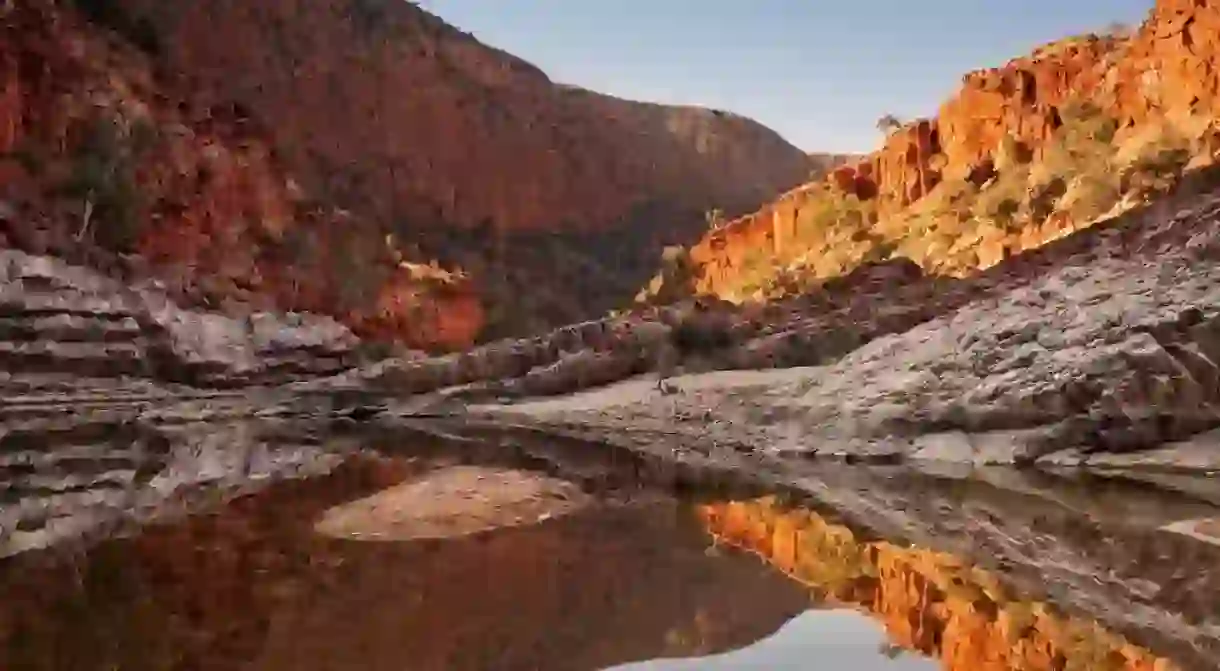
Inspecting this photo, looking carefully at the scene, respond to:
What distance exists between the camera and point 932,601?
4152 millimetres

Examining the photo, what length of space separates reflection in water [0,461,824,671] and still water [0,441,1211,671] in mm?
12

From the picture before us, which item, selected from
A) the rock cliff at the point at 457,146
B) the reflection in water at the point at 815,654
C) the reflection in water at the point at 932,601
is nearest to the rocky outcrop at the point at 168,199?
the rock cliff at the point at 457,146

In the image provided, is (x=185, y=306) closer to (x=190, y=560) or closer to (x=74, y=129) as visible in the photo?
(x=74, y=129)

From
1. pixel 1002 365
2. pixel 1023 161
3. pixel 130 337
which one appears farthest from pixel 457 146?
pixel 1002 365

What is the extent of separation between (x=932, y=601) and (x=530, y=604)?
1.48m

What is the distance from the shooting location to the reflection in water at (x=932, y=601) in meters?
3.32

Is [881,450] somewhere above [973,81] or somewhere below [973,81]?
below

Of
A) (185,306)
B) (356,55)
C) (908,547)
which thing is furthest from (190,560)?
(356,55)

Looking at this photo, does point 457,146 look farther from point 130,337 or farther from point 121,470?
point 121,470

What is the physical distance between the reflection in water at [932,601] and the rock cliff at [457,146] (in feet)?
104

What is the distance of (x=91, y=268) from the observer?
719 inches

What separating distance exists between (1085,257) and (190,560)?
8.88 meters

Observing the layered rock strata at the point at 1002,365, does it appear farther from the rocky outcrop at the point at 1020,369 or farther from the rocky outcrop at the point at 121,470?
the rocky outcrop at the point at 121,470

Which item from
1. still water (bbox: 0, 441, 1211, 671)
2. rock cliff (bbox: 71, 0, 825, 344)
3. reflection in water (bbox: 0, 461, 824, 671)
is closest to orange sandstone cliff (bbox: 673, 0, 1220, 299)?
still water (bbox: 0, 441, 1211, 671)
